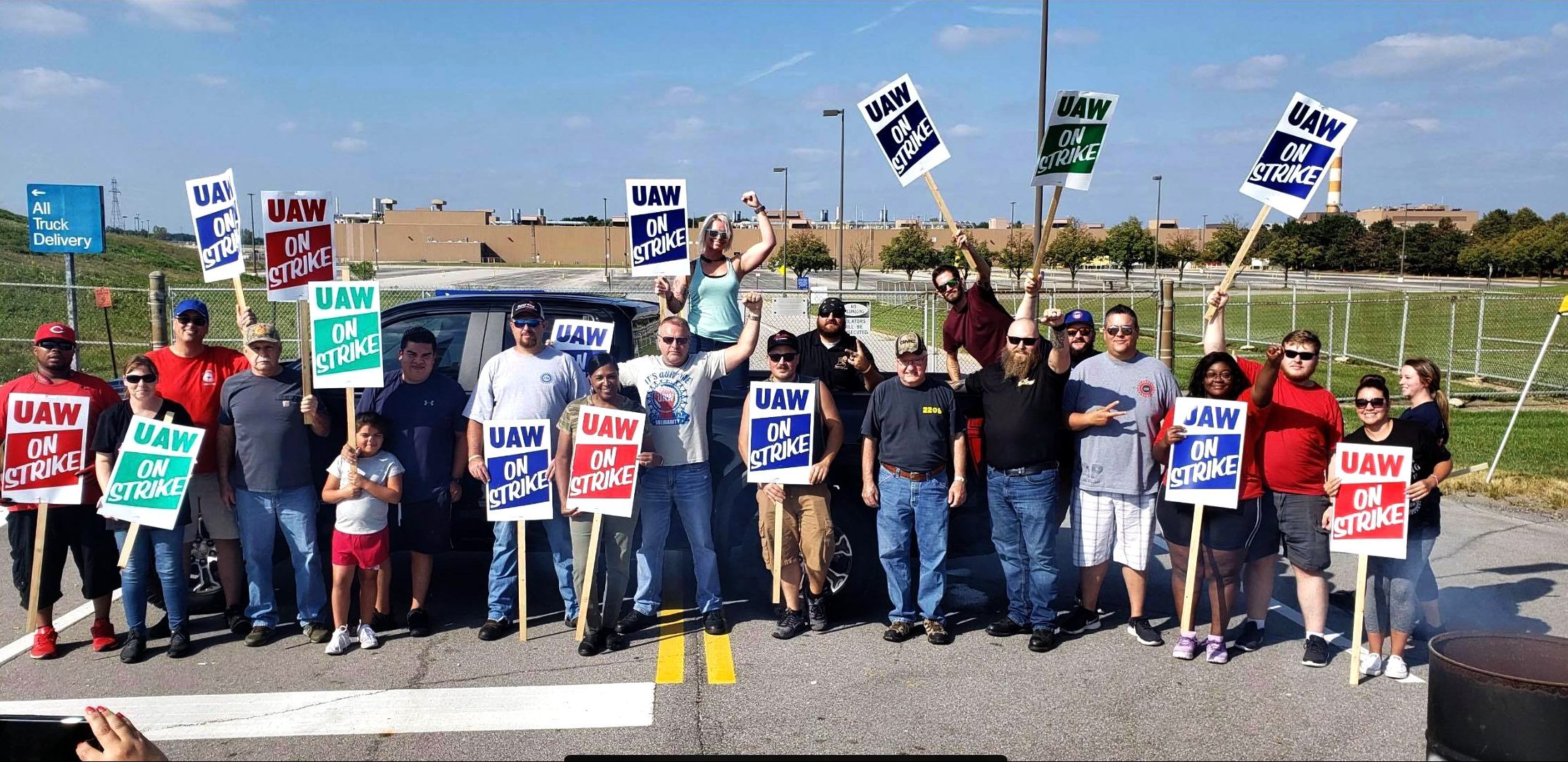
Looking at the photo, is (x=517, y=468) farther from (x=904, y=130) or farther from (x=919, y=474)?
(x=904, y=130)

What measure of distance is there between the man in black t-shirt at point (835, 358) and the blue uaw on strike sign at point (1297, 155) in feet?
7.75

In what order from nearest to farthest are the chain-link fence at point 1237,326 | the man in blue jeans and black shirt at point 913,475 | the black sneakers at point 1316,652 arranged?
the black sneakers at point 1316,652 < the man in blue jeans and black shirt at point 913,475 < the chain-link fence at point 1237,326

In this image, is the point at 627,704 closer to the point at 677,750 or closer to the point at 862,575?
the point at 677,750

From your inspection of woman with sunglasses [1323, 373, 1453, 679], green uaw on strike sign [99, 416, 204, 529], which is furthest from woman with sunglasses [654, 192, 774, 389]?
woman with sunglasses [1323, 373, 1453, 679]

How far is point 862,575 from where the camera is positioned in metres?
6.47

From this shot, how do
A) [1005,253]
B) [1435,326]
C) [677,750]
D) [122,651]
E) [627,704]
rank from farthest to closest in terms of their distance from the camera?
1. [1005,253]
2. [1435,326]
3. [122,651]
4. [627,704]
5. [677,750]

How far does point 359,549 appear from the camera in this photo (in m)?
5.88

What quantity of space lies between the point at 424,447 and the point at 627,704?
1.81m

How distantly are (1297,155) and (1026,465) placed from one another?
2.33 meters

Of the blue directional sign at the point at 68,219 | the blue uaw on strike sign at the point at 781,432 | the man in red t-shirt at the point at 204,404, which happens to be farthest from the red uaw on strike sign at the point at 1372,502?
the blue directional sign at the point at 68,219

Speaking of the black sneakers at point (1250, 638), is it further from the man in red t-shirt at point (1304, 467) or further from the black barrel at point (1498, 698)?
the black barrel at point (1498, 698)

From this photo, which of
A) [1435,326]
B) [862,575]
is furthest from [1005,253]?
[862,575]

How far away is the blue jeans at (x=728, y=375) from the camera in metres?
6.82

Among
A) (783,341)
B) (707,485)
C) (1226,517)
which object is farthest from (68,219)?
(1226,517)
